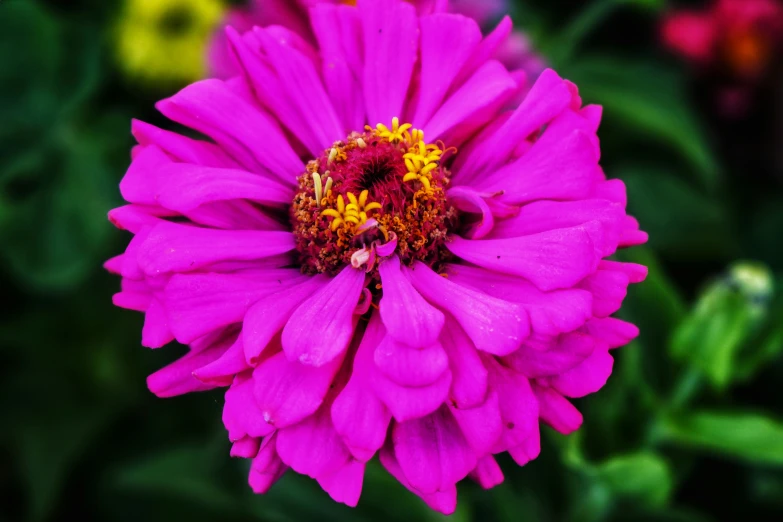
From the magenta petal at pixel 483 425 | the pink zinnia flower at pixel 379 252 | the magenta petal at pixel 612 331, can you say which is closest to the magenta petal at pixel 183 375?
the pink zinnia flower at pixel 379 252

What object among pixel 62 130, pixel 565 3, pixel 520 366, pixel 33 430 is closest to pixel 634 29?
pixel 565 3

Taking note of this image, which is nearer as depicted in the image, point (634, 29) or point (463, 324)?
point (463, 324)

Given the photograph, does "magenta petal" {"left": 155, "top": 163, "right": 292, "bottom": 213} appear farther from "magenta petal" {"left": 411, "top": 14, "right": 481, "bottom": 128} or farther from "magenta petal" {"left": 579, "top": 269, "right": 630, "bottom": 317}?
"magenta petal" {"left": 579, "top": 269, "right": 630, "bottom": 317}

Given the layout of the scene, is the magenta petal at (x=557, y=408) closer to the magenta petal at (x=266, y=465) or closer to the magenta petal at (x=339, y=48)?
the magenta petal at (x=266, y=465)

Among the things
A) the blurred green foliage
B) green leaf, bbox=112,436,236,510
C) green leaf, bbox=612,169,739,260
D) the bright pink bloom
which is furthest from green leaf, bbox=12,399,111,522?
the bright pink bloom

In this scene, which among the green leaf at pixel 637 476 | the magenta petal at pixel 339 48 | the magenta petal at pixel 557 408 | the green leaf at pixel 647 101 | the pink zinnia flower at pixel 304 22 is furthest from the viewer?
the green leaf at pixel 647 101

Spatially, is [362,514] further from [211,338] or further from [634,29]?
[634,29]
